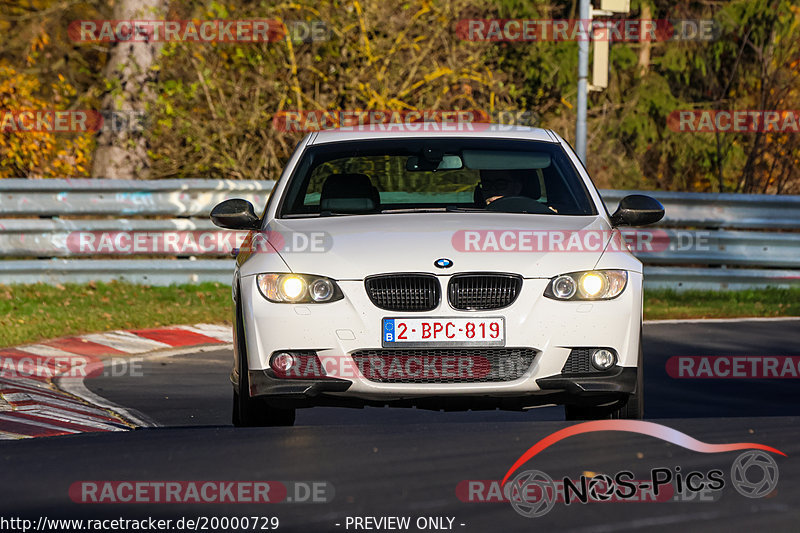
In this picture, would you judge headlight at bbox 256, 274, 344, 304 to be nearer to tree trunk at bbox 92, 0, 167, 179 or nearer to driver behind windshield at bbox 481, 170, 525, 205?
driver behind windshield at bbox 481, 170, 525, 205

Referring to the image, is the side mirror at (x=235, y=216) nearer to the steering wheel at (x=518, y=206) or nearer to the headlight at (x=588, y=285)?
the steering wheel at (x=518, y=206)

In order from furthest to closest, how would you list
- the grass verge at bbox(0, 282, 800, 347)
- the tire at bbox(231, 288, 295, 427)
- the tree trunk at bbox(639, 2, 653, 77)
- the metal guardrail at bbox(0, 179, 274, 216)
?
the tree trunk at bbox(639, 2, 653, 77) < the metal guardrail at bbox(0, 179, 274, 216) < the grass verge at bbox(0, 282, 800, 347) < the tire at bbox(231, 288, 295, 427)

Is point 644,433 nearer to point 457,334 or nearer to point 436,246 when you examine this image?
point 457,334

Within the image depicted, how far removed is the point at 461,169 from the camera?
8523 mm

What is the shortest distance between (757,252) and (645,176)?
727 inches

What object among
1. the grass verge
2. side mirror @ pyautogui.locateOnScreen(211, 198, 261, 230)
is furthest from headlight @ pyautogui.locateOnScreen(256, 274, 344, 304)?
the grass verge

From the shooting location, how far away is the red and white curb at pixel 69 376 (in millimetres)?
8195

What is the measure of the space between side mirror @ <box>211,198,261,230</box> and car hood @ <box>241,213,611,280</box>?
1.46 ft

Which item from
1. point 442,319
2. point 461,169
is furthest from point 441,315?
point 461,169

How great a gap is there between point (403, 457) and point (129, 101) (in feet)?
48.0

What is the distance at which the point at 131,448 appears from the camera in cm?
707

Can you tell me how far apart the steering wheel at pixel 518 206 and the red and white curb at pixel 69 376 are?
2303mm

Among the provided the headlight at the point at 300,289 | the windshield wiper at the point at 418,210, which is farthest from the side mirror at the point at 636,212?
the headlight at the point at 300,289

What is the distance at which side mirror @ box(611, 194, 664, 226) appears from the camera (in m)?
7.87
